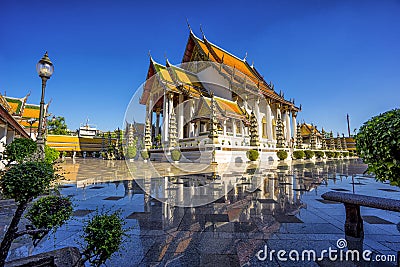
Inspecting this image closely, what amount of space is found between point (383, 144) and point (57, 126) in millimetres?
52898

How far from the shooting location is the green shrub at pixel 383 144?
164 centimetres

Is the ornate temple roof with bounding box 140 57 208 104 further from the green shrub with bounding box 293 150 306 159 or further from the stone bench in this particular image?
the stone bench

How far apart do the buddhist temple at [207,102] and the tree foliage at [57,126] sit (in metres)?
23.2

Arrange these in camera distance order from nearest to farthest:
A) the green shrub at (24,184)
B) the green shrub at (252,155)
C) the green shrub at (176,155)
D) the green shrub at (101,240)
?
1. the green shrub at (101,240)
2. the green shrub at (24,184)
3. the green shrub at (252,155)
4. the green shrub at (176,155)

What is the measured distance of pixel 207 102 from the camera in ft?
69.7

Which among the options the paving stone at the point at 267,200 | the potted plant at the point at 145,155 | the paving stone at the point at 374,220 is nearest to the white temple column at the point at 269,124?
the potted plant at the point at 145,155

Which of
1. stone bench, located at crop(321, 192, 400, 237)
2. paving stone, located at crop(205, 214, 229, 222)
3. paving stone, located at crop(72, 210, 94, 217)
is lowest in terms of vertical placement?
paving stone, located at crop(205, 214, 229, 222)

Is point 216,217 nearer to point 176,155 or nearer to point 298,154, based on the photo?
point 176,155

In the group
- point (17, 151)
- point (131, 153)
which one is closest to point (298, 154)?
point (131, 153)

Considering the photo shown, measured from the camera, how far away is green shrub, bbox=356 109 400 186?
1644mm

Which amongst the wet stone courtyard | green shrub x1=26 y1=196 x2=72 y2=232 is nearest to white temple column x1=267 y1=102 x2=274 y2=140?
the wet stone courtyard

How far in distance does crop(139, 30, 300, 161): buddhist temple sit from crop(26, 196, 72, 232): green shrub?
50.1 ft

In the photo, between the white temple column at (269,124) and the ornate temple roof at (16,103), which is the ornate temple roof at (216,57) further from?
the ornate temple roof at (16,103)

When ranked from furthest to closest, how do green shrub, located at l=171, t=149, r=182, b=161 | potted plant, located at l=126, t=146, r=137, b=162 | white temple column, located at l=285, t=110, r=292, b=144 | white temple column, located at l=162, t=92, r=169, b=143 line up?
white temple column, located at l=285, t=110, r=292, b=144 < white temple column, located at l=162, t=92, r=169, b=143 < potted plant, located at l=126, t=146, r=137, b=162 < green shrub, located at l=171, t=149, r=182, b=161
